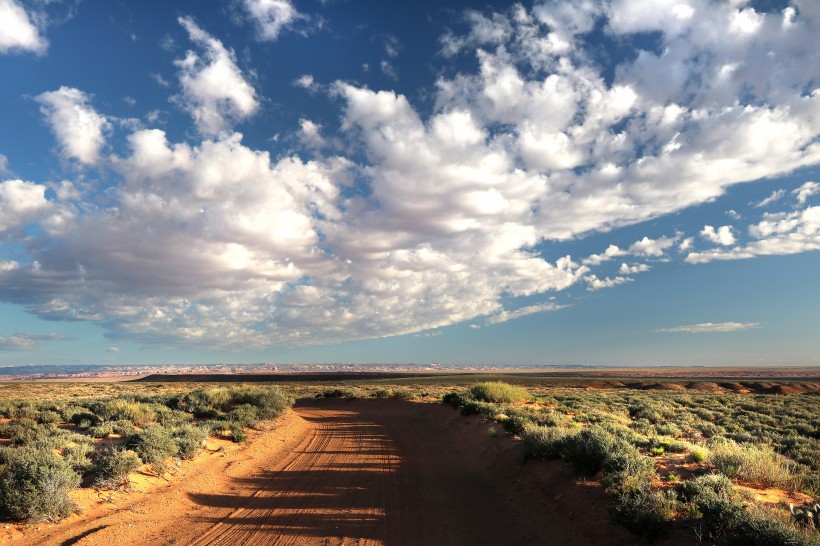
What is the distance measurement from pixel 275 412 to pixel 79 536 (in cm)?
1566

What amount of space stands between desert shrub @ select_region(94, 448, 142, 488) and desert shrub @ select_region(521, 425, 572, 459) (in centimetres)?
987

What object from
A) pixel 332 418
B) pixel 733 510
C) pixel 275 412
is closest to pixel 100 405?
pixel 275 412

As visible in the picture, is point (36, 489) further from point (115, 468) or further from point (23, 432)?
point (23, 432)

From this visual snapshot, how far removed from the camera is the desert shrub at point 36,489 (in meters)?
7.77

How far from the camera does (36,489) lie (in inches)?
315

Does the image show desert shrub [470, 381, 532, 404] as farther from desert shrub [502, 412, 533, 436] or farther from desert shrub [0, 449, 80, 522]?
desert shrub [0, 449, 80, 522]

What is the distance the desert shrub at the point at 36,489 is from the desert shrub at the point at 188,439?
380 centimetres

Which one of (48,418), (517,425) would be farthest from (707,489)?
(48,418)

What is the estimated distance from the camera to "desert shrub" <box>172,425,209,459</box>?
41.6ft

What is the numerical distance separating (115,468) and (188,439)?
3270 mm

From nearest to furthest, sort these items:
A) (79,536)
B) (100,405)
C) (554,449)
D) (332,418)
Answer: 1. (79,536)
2. (554,449)
3. (100,405)
4. (332,418)

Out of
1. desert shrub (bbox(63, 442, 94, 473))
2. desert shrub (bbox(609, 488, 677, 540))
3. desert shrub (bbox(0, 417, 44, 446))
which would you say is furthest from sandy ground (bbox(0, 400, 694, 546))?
desert shrub (bbox(0, 417, 44, 446))

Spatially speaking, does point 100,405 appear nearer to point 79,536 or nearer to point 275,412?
point 275,412

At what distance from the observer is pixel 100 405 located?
18469 mm
